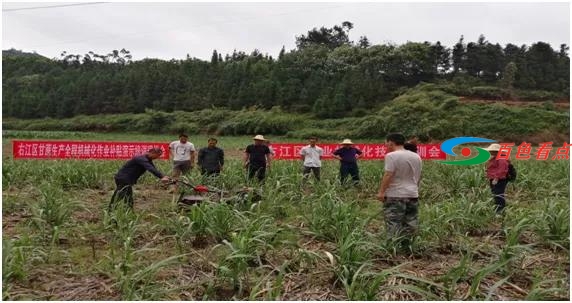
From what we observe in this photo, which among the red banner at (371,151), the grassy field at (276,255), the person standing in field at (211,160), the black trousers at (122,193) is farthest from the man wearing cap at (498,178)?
the red banner at (371,151)

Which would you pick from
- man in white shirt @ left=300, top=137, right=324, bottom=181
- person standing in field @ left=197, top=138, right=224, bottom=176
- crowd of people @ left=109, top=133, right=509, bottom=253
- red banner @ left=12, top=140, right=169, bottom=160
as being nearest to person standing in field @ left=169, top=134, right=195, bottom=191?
crowd of people @ left=109, top=133, right=509, bottom=253

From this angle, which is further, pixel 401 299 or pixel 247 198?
pixel 247 198

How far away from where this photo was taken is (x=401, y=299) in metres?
2.91

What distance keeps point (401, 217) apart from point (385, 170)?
16.5 inches

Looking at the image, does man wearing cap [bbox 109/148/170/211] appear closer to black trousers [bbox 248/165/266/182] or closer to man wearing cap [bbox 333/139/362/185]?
black trousers [bbox 248/165/266/182]

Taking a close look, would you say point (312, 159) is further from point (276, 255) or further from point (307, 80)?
point (307, 80)

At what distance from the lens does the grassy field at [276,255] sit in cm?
296

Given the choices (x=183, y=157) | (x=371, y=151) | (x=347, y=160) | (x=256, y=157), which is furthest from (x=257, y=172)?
(x=371, y=151)

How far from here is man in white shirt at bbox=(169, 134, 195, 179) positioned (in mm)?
7203

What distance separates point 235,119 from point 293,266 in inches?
1012

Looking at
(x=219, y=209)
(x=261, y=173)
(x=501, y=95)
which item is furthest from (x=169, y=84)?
(x=219, y=209)

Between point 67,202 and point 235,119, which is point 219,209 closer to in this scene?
point 67,202

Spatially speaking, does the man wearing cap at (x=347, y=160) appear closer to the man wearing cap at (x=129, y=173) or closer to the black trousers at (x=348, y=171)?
the black trousers at (x=348, y=171)

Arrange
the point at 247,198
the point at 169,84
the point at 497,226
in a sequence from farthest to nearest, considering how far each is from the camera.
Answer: the point at 169,84
the point at 247,198
the point at 497,226
